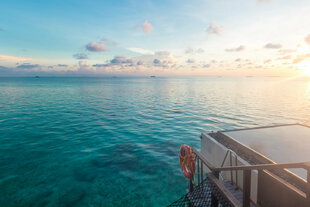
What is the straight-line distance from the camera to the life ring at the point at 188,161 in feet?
21.8

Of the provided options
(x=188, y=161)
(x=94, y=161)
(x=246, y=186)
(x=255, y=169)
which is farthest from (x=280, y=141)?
(x=94, y=161)

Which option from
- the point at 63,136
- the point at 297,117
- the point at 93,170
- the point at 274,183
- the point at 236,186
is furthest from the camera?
the point at 297,117

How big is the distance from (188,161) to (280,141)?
5.37 metres

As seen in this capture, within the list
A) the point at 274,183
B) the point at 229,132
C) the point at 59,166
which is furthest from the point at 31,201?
the point at 229,132

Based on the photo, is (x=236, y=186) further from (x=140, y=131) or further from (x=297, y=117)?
(x=297, y=117)

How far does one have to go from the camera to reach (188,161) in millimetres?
6762

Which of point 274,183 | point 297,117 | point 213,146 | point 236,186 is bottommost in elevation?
point 297,117

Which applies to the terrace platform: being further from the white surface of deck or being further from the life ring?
the life ring

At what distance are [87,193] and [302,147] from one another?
34.6 ft

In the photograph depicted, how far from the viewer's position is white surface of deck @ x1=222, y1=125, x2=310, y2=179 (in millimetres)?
6949

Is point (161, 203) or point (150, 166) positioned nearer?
point (161, 203)

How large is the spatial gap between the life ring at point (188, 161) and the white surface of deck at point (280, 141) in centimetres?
316

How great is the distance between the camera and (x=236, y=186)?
6.59 meters

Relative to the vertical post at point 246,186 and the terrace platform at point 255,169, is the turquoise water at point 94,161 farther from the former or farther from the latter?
the vertical post at point 246,186
